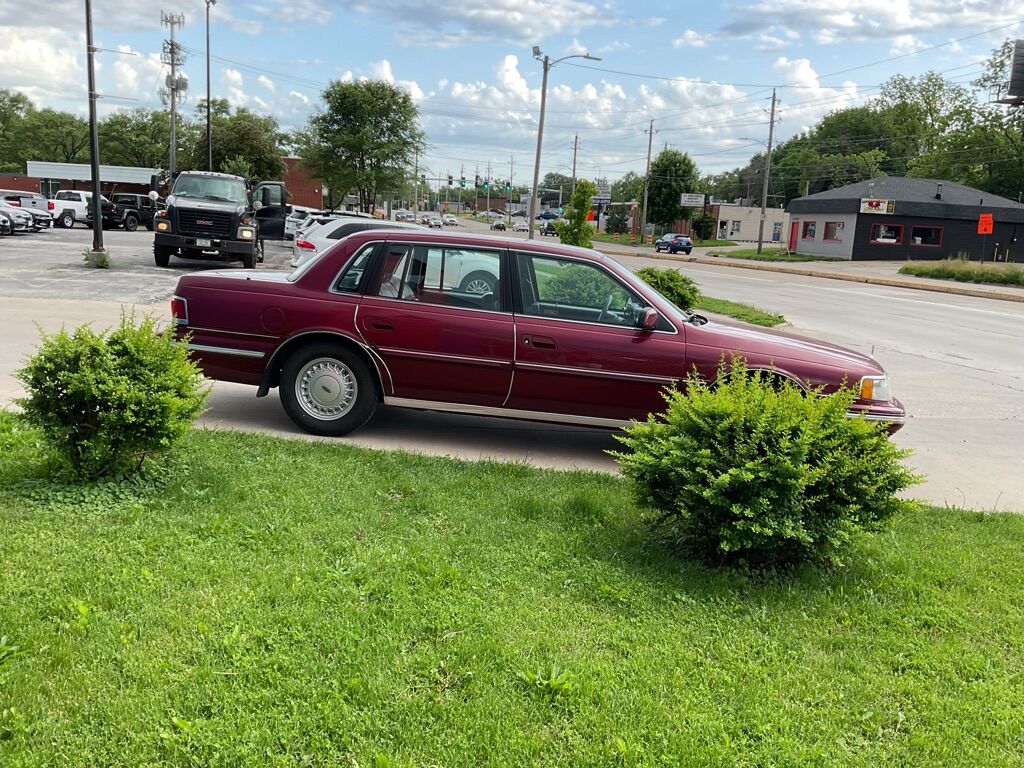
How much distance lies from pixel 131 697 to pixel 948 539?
14.9 feet

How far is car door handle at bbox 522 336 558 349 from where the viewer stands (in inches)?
252

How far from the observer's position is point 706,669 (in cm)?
334

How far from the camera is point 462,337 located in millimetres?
6449

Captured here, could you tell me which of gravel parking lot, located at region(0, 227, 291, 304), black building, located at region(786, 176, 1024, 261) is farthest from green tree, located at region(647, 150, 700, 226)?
gravel parking lot, located at region(0, 227, 291, 304)

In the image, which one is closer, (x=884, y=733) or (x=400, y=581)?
(x=884, y=733)

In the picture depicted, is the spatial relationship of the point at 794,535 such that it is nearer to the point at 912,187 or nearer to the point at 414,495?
the point at 414,495

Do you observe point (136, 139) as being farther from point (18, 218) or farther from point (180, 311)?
point (180, 311)

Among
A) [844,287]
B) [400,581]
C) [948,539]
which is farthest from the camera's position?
[844,287]

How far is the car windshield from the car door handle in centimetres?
1619

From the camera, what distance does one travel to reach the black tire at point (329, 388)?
6.59 metres

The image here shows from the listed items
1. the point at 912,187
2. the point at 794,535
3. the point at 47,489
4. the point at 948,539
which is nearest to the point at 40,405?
the point at 47,489

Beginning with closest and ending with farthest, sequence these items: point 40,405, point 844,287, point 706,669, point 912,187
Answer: point 706,669, point 40,405, point 844,287, point 912,187

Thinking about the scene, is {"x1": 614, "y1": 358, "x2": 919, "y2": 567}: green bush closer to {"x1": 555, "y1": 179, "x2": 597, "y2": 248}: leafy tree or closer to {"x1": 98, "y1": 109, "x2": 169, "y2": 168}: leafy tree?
{"x1": 555, "y1": 179, "x2": 597, "y2": 248}: leafy tree

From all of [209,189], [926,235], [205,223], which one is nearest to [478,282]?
[205,223]
